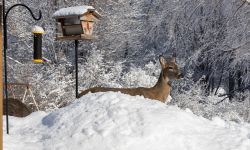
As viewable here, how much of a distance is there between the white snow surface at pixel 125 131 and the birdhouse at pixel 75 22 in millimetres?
2501

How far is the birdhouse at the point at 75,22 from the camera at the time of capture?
33.2ft

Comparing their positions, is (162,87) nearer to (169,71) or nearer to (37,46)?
(169,71)

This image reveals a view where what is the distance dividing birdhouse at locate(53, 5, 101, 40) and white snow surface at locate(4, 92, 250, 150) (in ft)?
8.20

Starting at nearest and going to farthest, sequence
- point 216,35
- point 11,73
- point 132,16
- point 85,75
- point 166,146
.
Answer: point 166,146 < point 216,35 < point 85,75 < point 11,73 < point 132,16

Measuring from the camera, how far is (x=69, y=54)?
21.3 m

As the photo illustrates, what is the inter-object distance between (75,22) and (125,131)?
417 centimetres

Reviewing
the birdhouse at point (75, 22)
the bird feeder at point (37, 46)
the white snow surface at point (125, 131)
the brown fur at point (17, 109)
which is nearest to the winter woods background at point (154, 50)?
the brown fur at point (17, 109)

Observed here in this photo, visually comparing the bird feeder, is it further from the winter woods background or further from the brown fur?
the winter woods background

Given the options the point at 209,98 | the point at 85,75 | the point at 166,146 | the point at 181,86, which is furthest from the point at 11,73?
the point at 166,146

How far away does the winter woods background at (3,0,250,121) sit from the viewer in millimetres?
15039

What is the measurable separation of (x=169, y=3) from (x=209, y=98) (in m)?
4.12

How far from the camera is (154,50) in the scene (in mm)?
21062

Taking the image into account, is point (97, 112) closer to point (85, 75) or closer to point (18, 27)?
point (85, 75)

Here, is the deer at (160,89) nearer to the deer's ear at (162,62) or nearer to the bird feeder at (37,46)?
the deer's ear at (162,62)
